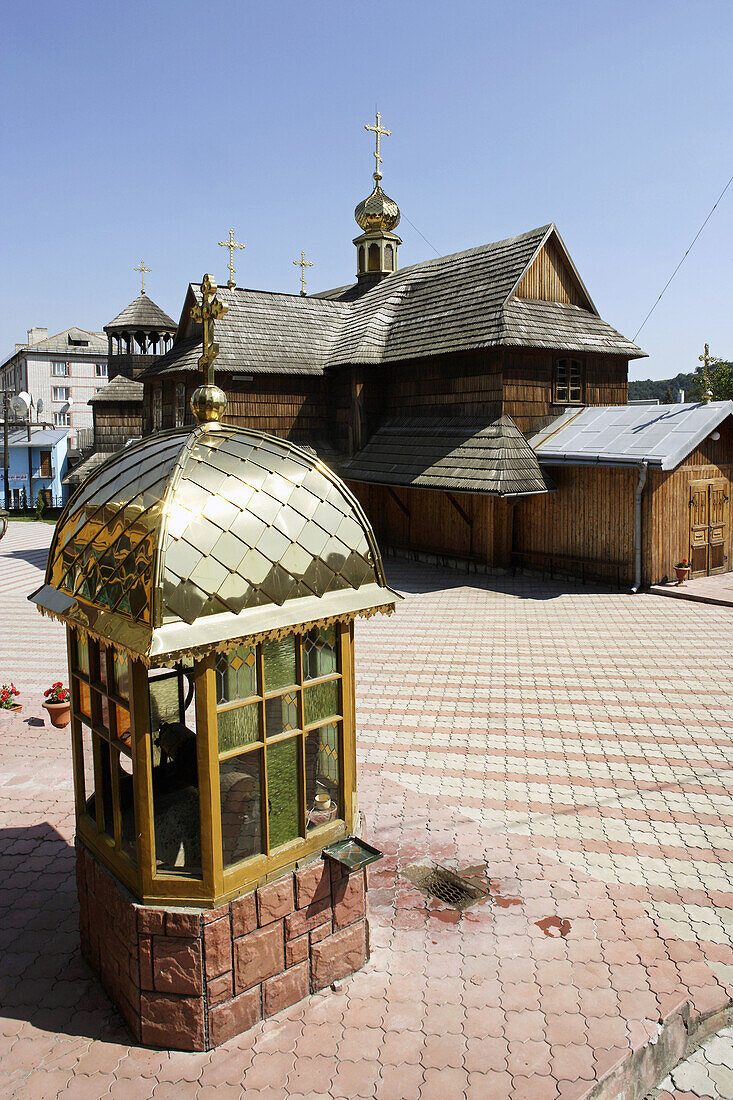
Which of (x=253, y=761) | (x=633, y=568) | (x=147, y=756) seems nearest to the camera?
(x=147, y=756)

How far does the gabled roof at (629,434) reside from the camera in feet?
51.2

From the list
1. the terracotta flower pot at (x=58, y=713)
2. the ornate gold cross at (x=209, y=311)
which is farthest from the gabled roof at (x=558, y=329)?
the ornate gold cross at (x=209, y=311)

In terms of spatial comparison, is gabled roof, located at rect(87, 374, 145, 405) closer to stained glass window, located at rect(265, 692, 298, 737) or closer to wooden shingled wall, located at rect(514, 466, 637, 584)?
wooden shingled wall, located at rect(514, 466, 637, 584)

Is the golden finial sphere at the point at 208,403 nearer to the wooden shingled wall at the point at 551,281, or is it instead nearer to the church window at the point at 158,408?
the wooden shingled wall at the point at 551,281

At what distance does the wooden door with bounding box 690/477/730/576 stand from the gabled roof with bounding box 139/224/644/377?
4564 mm

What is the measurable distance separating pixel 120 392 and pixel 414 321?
46.1 ft

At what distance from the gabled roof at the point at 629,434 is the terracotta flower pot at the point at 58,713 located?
11.5 m

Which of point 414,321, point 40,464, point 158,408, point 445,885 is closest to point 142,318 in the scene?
point 158,408

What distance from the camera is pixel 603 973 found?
4.72 metres

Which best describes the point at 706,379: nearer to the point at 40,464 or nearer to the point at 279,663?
the point at 279,663

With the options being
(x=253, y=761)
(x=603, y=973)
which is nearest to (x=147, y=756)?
(x=253, y=761)

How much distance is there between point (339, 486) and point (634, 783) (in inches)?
191

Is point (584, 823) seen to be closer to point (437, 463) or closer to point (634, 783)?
point (634, 783)

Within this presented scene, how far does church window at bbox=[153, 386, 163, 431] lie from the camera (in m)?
22.8
